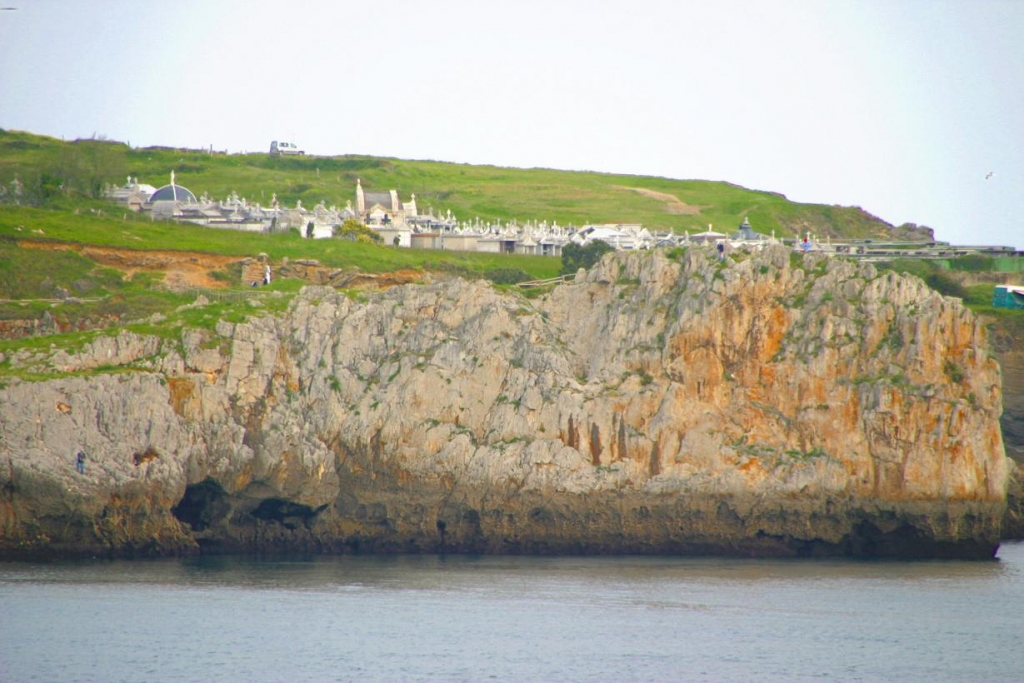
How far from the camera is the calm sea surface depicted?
141 ft

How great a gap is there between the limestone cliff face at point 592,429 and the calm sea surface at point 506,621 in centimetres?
243

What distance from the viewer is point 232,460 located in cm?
6016

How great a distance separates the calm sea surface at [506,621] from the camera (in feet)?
141

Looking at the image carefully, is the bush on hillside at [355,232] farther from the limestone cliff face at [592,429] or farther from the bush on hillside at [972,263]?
the bush on hillside at [972,263]

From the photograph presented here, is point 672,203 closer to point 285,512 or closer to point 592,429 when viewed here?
point 592,429

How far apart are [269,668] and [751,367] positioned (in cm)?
2836

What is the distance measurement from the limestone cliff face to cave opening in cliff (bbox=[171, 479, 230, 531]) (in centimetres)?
9

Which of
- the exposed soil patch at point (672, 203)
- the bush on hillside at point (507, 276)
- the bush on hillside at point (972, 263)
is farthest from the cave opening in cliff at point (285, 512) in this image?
the exposed soil patch at point (672, 203)

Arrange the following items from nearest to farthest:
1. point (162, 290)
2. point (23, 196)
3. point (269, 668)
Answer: point (269, 668) < point (162, 290) < point (23, 196)

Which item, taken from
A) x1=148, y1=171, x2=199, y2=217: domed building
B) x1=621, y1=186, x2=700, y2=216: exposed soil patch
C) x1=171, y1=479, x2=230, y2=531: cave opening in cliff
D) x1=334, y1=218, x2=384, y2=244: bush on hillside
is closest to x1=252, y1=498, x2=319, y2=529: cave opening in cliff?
x1=171, y1=479, x2=230, y2=531: cave opening in cliff

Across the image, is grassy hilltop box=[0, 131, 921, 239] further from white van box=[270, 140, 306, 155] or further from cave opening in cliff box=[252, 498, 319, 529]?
cave opening in cliff box=[252, 498, 319, 529]

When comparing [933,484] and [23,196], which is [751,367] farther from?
[23,196]

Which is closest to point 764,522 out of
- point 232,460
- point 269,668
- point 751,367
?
point 751,367

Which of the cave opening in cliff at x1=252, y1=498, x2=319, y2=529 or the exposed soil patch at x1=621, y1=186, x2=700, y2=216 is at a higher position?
the exposed soil patch at x1=621, y1=186, x2=700, y2=216
